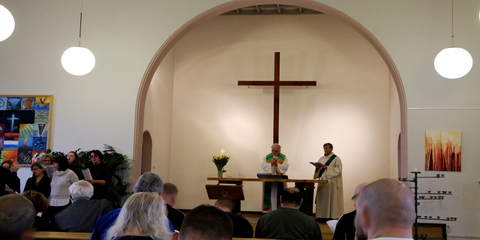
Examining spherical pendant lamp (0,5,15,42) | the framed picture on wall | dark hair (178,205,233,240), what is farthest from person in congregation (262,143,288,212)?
dark hair (178,205,233,240)

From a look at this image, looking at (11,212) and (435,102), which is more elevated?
(435,102)

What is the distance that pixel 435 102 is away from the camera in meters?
7.70

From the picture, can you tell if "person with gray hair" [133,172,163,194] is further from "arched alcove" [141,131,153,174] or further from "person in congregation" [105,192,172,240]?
"arched alcove" [141,131,153,174]

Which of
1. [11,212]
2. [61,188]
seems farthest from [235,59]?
[11,212]

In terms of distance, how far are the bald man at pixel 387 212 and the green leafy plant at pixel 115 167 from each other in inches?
253

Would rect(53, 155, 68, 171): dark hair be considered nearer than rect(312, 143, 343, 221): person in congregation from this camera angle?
Yes

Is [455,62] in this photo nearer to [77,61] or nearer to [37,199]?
[77,61]

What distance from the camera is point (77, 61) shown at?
7.36 m

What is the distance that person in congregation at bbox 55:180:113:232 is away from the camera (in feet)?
14.4

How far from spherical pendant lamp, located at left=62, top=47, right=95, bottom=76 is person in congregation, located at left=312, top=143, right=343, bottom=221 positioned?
456 centimetres

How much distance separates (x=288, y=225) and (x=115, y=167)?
4.35 meters

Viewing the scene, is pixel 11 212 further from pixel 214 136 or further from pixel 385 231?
pixel 214 136

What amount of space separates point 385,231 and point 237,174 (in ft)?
32.7

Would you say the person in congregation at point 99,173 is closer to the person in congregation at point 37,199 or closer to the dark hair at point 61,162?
the dark hair at point 61,162
